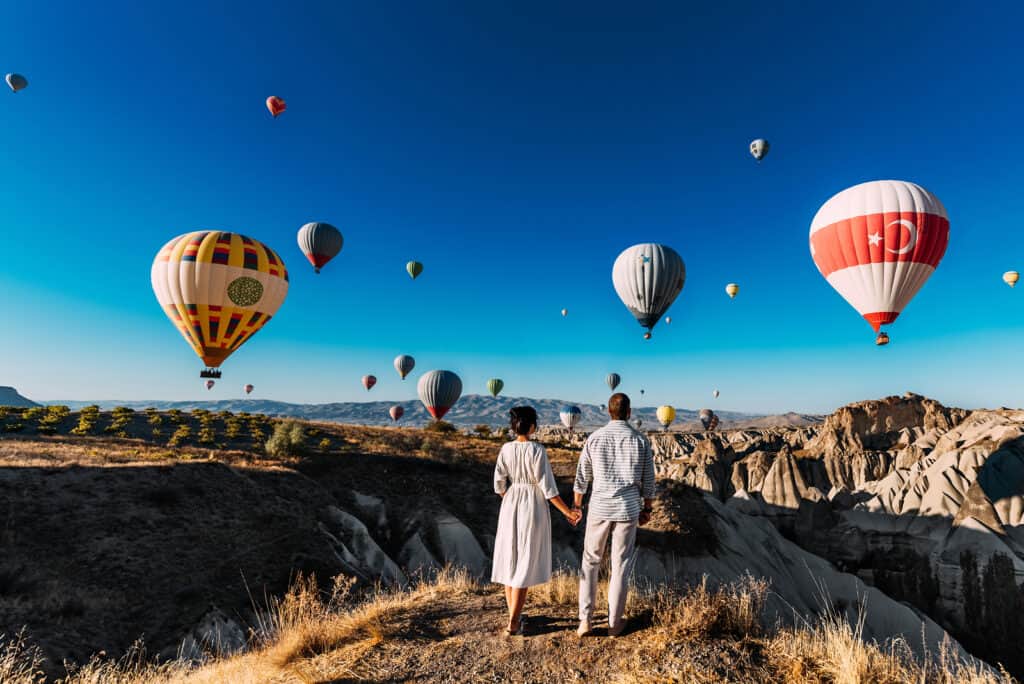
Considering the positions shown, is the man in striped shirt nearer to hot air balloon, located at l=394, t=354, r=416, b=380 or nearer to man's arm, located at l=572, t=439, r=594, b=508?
man's arm, located at l=572, t=439, r=594, b=508

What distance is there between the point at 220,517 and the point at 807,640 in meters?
16.8

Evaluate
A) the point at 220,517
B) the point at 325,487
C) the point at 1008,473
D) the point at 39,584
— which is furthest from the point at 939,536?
the point at 39,584

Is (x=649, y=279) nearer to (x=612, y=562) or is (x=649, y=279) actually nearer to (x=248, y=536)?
(x=248, y=536)

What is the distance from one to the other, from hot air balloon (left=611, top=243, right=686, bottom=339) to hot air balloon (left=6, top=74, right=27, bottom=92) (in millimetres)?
40097

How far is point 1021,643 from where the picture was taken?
3309 cm

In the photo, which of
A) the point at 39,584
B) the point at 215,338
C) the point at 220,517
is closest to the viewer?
the point at 39,584

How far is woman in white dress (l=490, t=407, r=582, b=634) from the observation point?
505 cm

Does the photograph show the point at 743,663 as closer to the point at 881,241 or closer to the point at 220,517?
the point at 220,517

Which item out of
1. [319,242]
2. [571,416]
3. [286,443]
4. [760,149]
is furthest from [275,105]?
[571,416]

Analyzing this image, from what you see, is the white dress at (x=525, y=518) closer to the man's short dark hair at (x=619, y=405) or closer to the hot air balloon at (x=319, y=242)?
the man's short dark hair at (x=619, y=405)

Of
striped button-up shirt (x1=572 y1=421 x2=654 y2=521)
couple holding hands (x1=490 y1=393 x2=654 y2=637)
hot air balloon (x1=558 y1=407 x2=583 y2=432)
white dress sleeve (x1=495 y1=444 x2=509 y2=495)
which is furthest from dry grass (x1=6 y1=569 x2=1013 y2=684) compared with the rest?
hot air balloon (x1=558 y1=407 x2=583 y2=432)

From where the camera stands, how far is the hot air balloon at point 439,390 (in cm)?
3822

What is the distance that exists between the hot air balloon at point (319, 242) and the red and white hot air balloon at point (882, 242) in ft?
87.6

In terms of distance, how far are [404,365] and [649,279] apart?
33.3 m
